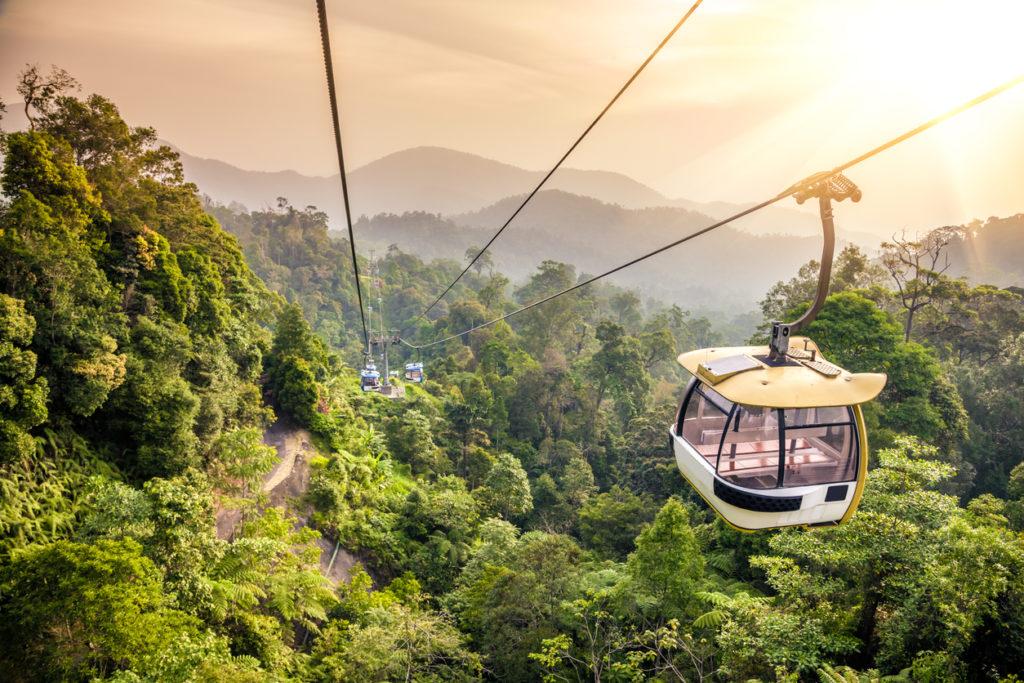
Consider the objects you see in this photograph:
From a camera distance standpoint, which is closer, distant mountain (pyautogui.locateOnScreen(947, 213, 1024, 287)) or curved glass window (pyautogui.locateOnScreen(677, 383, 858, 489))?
curved glass window (pyautogui.locateOnScreen(677, 383, 858, 489))

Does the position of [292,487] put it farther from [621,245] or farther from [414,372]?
[621,245]

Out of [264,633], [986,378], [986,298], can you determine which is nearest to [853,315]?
[986,378]

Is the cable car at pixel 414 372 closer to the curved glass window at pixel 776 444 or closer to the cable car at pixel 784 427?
the cable car at pixel 784 427

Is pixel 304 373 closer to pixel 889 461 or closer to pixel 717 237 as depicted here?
pixel 889 461

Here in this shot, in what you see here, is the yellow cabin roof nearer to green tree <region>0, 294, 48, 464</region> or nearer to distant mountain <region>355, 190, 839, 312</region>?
green tree <region>0, 294, 48, 464</region>

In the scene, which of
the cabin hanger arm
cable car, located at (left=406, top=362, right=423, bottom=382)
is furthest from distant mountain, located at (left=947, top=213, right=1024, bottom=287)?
the cabin hanger arm

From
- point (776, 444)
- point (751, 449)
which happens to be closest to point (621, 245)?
point (776, 444)

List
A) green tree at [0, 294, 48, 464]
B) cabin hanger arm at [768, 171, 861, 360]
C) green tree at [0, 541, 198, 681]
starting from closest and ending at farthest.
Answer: cabin hanger arm at [768, 171, 861, 360] < green tree at [0, 541, 198, 681] < green tree at [0, 294, 48, 464]
